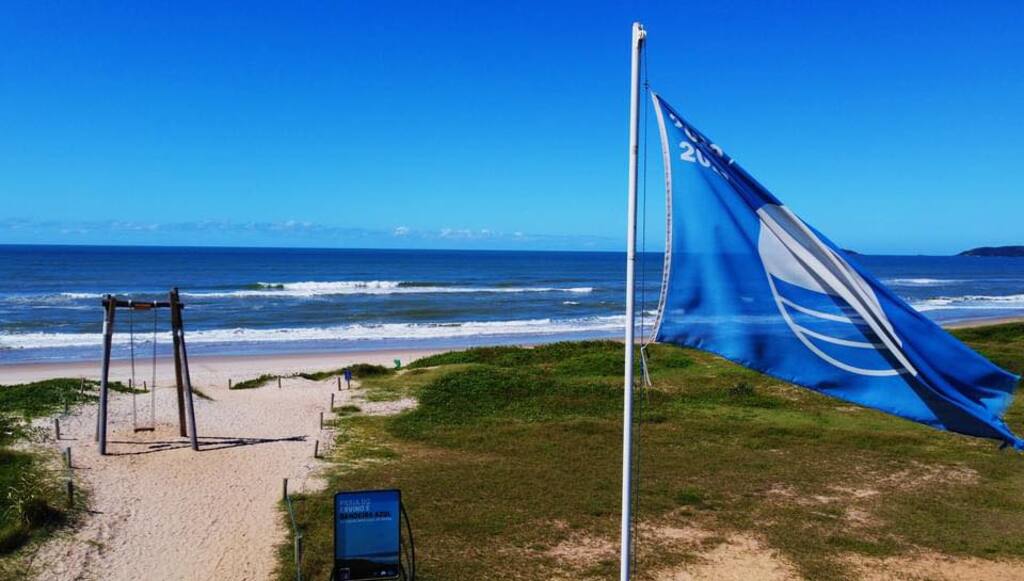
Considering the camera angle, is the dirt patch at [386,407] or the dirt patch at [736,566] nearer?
the dirt patch at [736,566]

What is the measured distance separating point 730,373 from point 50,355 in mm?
28807

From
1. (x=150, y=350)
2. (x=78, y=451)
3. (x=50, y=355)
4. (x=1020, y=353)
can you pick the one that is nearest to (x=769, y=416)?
(x=1020, y=353)

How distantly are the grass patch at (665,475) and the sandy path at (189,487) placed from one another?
32.2 inches

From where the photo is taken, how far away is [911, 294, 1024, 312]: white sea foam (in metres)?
64.2

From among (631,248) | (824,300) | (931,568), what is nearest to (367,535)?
(631,248)

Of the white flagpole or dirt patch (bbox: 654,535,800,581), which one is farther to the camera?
dirt patch (bbox: 654,535,800,581)

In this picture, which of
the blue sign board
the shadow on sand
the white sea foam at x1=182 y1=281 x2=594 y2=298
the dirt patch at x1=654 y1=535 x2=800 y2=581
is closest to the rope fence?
the blue sign board

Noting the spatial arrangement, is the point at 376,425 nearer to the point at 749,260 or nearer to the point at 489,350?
the point at 489,350

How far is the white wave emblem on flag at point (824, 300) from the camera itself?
538cm

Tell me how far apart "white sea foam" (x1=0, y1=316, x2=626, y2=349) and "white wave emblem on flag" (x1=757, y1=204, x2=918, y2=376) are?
117 feet

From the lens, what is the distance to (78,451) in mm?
14719

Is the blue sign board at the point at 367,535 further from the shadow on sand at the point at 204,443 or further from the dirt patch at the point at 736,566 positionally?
the shadow on sand at the point at 204,443

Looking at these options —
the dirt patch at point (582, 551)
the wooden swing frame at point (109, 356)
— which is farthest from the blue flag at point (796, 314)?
the wooden swing frame at point (109, 356)

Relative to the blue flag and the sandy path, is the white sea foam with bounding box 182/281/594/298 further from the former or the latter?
the blue flag
